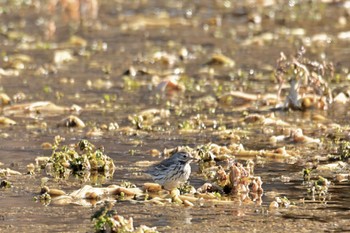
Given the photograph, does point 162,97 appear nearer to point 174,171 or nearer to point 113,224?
point 174,171

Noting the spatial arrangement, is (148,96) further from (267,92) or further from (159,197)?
(159,197)

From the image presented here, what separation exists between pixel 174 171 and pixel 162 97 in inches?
291

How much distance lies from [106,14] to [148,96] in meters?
12.3

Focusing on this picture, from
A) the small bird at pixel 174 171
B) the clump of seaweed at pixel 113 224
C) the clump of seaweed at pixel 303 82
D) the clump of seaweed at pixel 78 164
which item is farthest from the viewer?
the clump of seaweed at pixel 303 82

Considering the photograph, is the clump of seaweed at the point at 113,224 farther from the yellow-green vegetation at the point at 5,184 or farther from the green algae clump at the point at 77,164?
the green algae clump at the point at 77,164

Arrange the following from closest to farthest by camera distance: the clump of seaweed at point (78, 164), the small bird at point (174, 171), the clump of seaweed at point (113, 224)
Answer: the clump of seaweed at point (113, 224) → the small bird at point (174, 171) → the clump of seaweed at point (78, 164)

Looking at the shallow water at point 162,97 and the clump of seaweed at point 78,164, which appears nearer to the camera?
the shallow water at point 162,97

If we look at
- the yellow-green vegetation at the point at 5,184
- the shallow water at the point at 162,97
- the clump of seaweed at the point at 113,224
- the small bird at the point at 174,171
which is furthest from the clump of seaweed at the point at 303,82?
the clump of seaweed at the point at 113,224

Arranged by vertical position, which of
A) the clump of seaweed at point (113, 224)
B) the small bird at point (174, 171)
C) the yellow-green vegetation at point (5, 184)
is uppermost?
the small bird at point (174, 171)

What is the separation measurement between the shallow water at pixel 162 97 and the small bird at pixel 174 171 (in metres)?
0.62

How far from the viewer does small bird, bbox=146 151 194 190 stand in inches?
475

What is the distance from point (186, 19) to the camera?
99.3ft

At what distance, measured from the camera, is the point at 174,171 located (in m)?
12.1

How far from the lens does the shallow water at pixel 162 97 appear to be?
10930 mm
